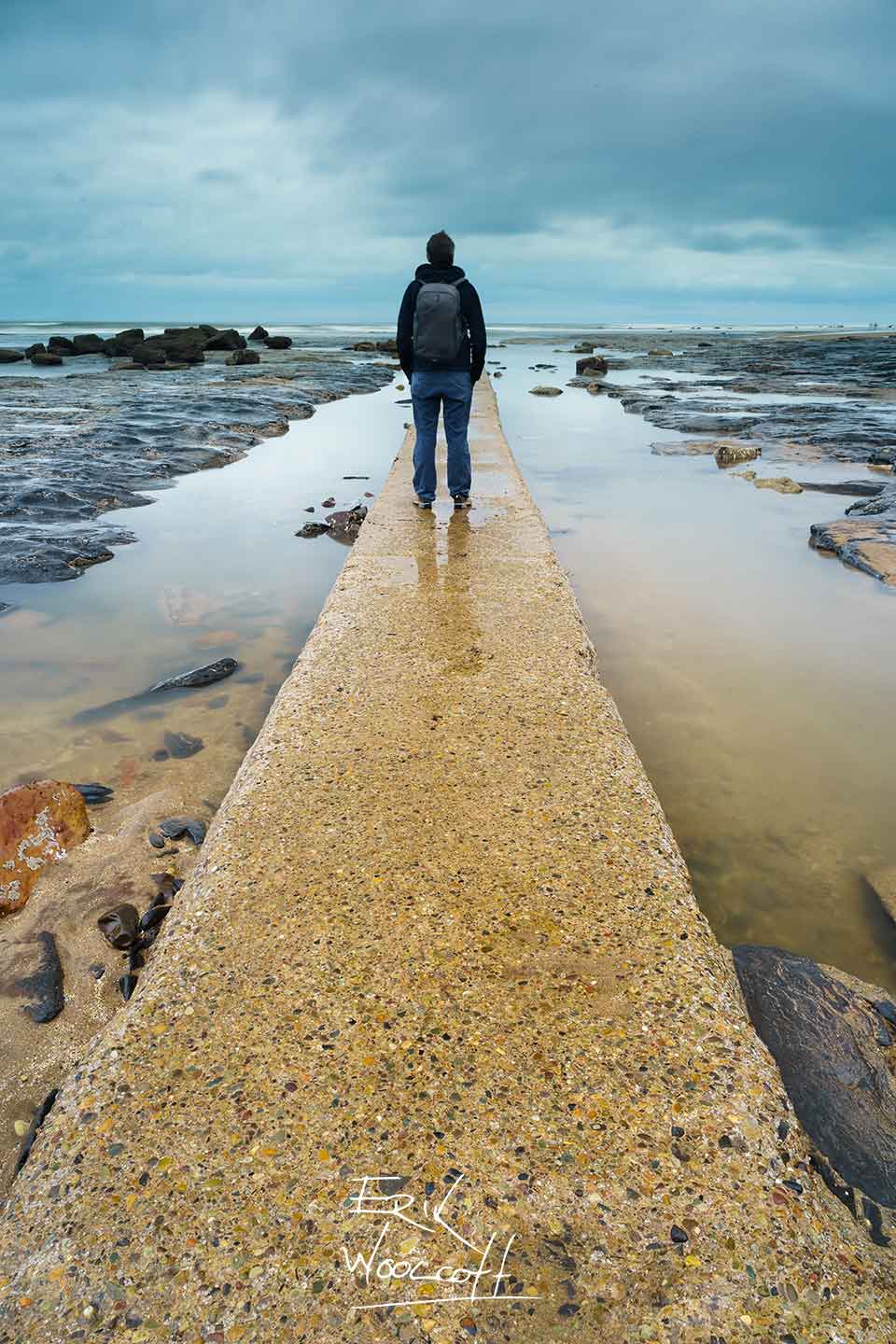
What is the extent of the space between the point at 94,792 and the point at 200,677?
1.22 metres

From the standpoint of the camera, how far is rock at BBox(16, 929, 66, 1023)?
2158 mm

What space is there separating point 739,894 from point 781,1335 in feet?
5.39

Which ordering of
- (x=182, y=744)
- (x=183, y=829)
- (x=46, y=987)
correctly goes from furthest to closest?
(x=182, y=744) < (x=183, y=829) < (x=46, y=987)

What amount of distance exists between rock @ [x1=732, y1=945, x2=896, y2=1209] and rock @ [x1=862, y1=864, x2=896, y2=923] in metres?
0.51

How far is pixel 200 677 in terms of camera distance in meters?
4.32

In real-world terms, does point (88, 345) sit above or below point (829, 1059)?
above

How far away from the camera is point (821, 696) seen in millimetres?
4090

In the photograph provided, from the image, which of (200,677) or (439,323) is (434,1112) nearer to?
(200,677)

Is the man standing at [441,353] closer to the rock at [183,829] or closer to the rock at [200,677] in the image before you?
the rock at [200,677]

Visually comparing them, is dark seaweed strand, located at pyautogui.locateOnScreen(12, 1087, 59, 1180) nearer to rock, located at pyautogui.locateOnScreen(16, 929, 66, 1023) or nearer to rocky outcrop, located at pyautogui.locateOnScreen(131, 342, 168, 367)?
rock, located at pyautogui.locateOnScreen(16, 929, 66, 1023)

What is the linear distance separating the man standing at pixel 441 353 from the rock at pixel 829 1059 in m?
4.62

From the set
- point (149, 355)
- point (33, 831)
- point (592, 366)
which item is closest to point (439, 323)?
point (33, 831)

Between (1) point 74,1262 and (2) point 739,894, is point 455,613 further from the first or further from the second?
(1) point 74,1262

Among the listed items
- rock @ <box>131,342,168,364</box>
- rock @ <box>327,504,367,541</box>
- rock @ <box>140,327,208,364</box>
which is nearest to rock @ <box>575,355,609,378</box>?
rock @ <box>140,327,208,364</box>
